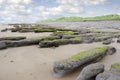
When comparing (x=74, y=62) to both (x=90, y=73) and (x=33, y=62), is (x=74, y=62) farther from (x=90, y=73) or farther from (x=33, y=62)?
(x=33, y=62)

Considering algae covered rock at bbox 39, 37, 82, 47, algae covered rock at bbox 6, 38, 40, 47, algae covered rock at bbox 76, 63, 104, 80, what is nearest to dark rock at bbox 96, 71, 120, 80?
algae covered rock at bbox 76, 63, 104, 80

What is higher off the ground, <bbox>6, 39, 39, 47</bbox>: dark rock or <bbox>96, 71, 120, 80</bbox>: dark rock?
<bbox>6, 39, 39, 47</bbox>: dark rock

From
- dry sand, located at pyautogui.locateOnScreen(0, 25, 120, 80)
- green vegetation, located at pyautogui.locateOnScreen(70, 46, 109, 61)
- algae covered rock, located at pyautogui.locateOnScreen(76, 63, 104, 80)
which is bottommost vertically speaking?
dry sand, located at pyautogui.locateOnScreen(0, 25, 120, 80)

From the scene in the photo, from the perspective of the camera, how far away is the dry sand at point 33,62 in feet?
19.6

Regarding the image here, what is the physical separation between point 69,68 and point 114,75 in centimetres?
154

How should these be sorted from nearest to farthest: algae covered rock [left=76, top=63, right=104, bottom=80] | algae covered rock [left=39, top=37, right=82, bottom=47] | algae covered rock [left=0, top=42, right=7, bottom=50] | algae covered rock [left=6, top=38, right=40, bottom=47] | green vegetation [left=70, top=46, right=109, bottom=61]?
1. algae covered rock [left=76, top=63, right=104, bottom=80]
2. green vegetation [left=70, top=46, right=109, bottom=61]
3. algae covered rock [left=0, top=42, right=7, bottom=50]
4. algae covered rock [left=39, top=37, right=82, bottom=47]
5. algae covered rock [left=6, top=38, right=40, bottom=47]

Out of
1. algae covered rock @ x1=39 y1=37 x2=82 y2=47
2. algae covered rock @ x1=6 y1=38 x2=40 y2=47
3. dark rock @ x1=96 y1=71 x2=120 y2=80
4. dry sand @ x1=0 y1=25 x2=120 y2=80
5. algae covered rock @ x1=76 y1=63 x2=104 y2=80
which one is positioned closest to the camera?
dark rock @ x1=96 y1=71 x2=120 y2=80

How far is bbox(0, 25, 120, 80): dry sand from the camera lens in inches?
235

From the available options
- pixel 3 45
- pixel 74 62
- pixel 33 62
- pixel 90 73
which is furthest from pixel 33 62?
pixel 3 45

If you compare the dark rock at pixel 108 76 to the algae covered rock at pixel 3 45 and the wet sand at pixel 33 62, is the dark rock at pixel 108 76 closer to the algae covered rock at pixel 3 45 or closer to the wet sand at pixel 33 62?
the wet sand at pixel 33 62

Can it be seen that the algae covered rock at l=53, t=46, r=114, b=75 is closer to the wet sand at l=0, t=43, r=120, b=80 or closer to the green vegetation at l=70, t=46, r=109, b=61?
the green vegetation at l=70, t=46, r=109, b=61

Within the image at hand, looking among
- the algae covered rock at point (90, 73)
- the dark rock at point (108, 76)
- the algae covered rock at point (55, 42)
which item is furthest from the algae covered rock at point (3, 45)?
the dark rock at point (108, 76)

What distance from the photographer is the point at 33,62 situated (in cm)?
720

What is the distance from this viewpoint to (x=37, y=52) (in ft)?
28.8
